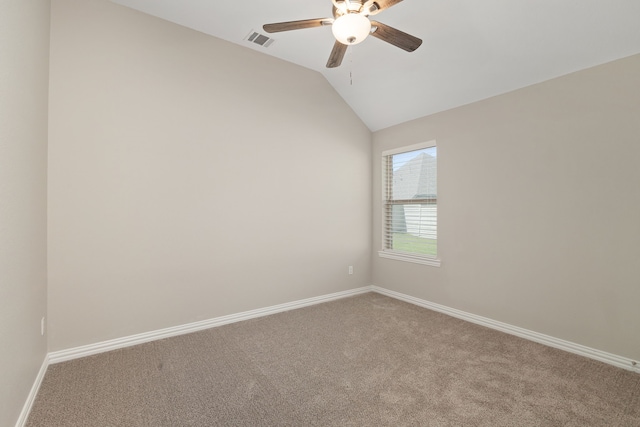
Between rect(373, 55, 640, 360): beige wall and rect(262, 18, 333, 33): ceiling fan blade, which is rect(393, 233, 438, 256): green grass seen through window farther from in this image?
rect(262, 18, 333, 33): ceiling fan blade

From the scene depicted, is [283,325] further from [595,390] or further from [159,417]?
[595,390]

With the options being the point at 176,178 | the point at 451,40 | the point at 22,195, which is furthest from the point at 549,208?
the point at 22,195

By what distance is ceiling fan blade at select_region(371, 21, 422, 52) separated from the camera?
1.95 metres

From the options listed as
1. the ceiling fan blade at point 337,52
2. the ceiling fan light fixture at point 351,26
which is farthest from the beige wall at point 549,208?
the ceiling fan light fixture at point 351,26

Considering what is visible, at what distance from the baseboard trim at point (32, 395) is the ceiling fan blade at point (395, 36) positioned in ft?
10.2

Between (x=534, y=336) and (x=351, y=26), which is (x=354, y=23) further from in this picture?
(x=534, y=336)

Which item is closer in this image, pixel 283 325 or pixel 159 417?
pixel 159 417

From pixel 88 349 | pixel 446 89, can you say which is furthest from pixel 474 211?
pixel 88 349

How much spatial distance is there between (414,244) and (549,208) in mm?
1603

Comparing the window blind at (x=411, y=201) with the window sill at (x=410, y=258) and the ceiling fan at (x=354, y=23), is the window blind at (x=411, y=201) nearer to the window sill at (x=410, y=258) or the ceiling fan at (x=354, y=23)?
the window sill at (x=410, y=258)

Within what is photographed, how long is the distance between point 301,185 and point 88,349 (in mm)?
2621

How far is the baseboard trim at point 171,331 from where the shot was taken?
2.53 meters

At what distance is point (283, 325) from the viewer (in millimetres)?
3254

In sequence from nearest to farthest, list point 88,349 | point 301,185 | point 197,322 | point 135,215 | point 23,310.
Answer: point 23,310 → point 88,349 → point 135,215 → point 197,322 → point 301,185
